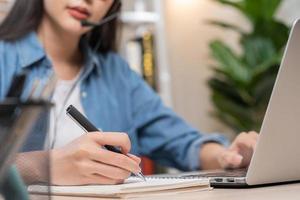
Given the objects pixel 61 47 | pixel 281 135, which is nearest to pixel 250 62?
pixel 61 47

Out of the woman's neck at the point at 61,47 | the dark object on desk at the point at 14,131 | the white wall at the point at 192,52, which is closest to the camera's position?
the dark object on desk at the point at 14,131

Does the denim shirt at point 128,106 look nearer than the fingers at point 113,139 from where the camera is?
No

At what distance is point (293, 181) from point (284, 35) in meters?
1.89

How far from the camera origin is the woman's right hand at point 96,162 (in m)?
0.60

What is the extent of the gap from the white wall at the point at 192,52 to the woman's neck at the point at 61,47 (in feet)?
4.41

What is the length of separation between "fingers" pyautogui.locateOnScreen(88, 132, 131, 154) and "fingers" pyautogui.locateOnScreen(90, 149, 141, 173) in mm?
11

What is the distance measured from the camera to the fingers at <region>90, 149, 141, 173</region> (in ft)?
1.98

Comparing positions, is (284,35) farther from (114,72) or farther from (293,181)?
(293,181)

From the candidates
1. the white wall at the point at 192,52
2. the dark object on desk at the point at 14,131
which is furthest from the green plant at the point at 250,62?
the dark object on desk at the point at 14,131

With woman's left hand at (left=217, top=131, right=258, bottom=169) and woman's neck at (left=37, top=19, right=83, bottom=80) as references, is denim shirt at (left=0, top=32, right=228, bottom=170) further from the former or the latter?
woman's left hand at (left=217, top=131, right=258, bottom=169)

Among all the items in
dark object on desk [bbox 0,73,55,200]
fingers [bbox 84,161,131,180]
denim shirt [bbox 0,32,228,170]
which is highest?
dark object on desk [bbox 0,73,55,200]

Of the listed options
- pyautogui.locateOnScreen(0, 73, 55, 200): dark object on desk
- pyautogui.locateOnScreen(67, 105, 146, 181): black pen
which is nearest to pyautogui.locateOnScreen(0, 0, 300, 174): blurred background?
pyautogui.locateOnScreen(67, 105, 146, 181): black pen

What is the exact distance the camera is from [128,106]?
126 cm

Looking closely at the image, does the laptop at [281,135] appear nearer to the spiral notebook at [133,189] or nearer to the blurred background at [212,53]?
the spiral notebook at [133,189]
